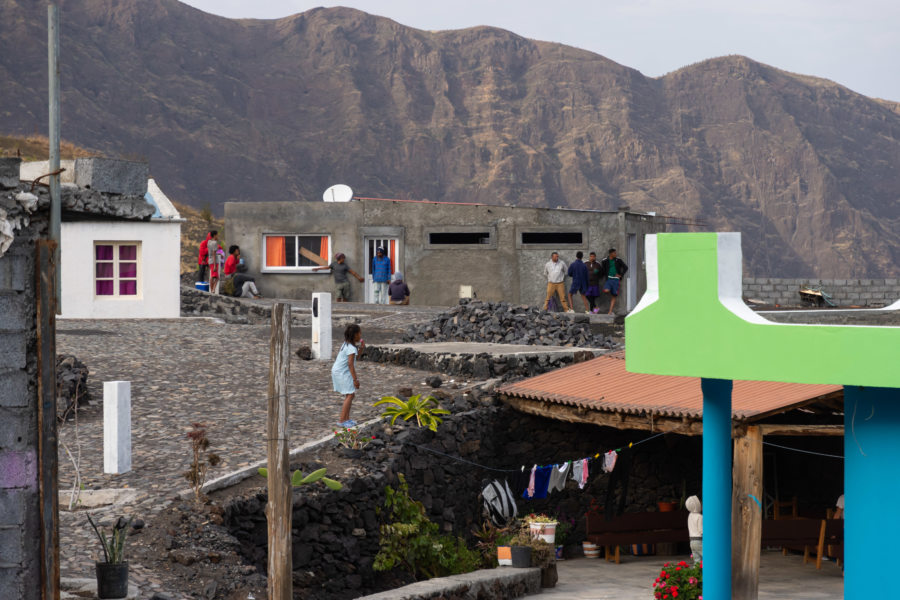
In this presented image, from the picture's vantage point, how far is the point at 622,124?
113562mm

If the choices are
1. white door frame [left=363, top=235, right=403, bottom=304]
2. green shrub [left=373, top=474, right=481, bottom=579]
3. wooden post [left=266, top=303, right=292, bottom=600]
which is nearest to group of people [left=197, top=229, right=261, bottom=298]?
white door frame [left=363, top=235, right=403, bottom=304]

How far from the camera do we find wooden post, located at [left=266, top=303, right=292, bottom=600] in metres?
9.92

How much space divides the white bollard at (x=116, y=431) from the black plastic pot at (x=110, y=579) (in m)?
3.38

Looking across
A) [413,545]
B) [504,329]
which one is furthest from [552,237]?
[413,545]

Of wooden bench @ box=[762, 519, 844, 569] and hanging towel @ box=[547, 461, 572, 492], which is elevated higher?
hanging towel @ box=[547, 461, 572, 492]

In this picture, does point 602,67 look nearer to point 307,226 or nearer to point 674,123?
point 674,123

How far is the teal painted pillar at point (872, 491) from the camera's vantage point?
6.86m

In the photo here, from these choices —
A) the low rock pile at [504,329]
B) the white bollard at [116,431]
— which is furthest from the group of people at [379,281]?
the white bollard at [116,431]

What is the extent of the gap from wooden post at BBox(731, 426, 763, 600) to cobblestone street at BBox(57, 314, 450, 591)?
205 inches

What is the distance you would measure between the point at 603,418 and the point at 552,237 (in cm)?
1903

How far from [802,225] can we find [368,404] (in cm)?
9560

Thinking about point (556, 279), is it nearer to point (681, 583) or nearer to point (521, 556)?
point (521, 556)

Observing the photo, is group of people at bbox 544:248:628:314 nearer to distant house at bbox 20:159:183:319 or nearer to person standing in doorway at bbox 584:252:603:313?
person standing in doorway at bbox 584:252:603:313

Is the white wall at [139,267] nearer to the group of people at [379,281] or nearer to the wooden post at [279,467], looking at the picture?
the group of people at [379,281]
